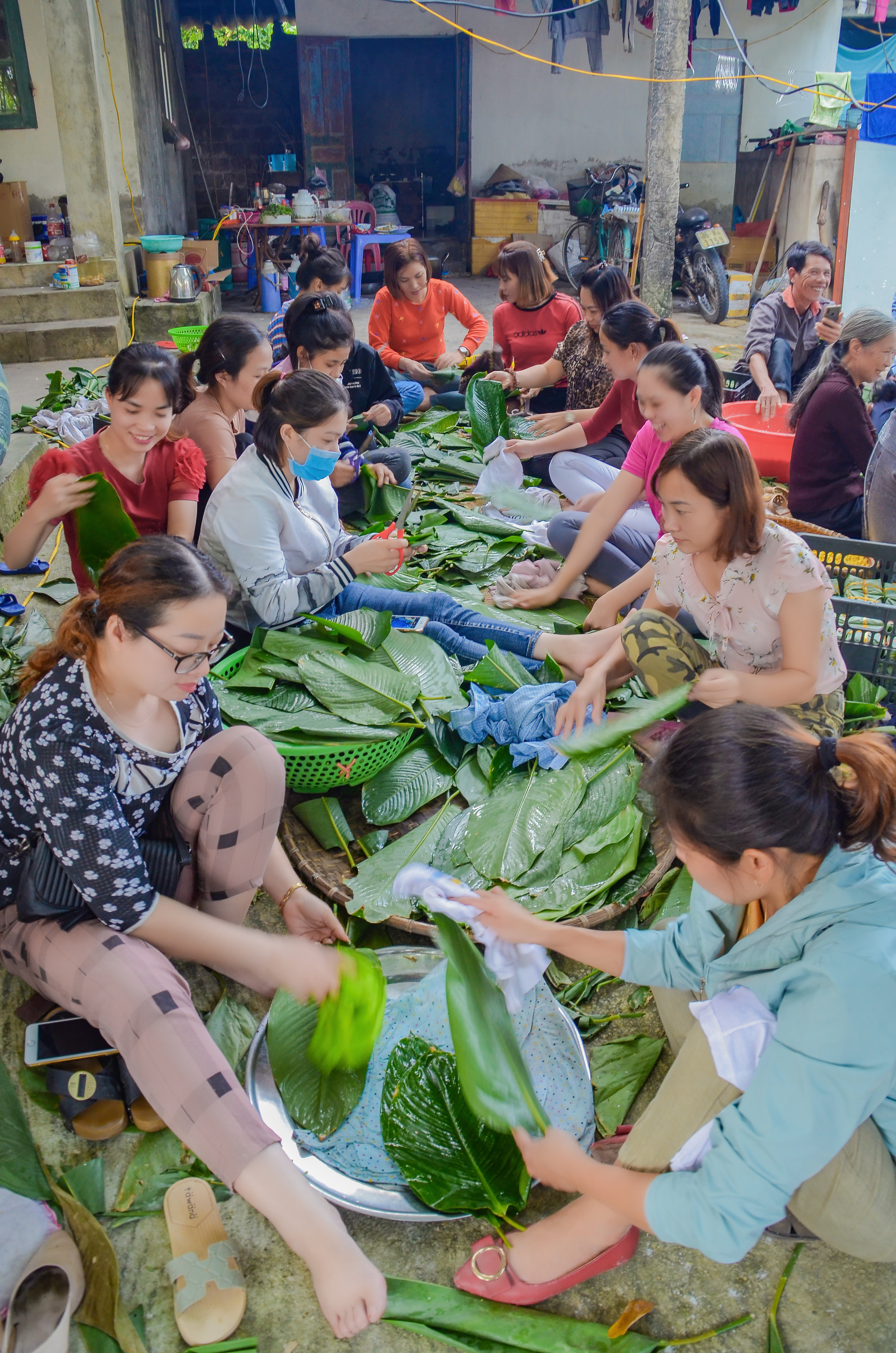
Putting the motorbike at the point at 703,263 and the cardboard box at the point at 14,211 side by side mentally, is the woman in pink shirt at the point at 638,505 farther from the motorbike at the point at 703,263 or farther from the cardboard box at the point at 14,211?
the motorbike at the point at 703,263

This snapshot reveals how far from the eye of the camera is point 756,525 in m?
1.88

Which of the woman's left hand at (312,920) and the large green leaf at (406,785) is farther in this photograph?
the large green leaf at (406,785)

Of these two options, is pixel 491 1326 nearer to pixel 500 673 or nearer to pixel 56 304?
pixel 500 673

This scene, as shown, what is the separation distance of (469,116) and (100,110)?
627 cm

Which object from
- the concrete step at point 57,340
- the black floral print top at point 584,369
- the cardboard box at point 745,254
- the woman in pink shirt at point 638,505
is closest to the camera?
the woman in pink shirt at point 638,505

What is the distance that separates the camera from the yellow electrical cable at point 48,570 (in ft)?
10.1

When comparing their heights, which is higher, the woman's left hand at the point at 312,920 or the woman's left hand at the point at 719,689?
the woman's left hand at the point at 719,689

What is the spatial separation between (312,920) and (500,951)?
47 cm

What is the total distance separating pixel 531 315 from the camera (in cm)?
445

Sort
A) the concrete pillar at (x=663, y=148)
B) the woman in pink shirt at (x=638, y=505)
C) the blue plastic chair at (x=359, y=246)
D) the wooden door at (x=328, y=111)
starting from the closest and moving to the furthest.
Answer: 1. the woman in pink shirt at (x=638, y=505)
2. the concrete pillar at (x=663, y=148)
3. the blue plastic chair at (x=359, y=246)
4. the wooden door at (x=328, y=111)

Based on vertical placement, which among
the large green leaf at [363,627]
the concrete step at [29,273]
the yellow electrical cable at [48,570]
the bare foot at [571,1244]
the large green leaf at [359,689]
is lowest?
the bare foot at [571,1244]

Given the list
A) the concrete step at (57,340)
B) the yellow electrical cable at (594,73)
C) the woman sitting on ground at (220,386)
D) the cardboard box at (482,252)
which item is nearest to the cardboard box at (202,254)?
the concrete step at (57,340)

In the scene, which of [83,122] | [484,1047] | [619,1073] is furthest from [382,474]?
[83,122]

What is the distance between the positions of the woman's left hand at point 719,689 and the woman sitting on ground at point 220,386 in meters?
1.55
